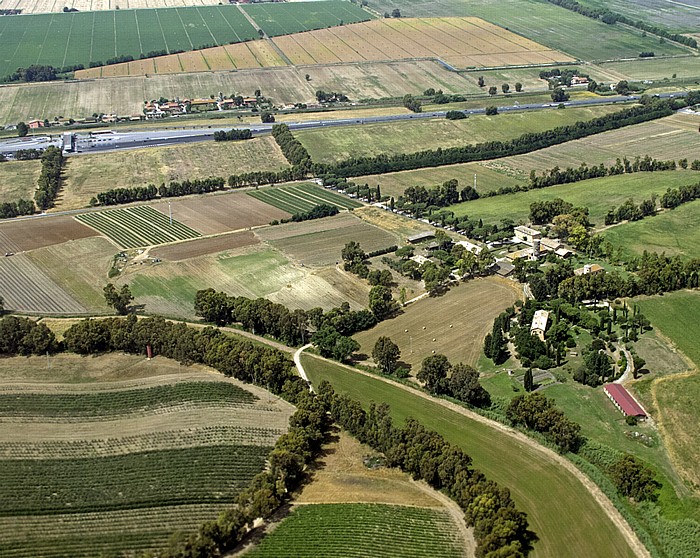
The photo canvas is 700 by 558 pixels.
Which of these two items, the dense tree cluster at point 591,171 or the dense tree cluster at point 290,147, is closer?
the dense tree cluster at point 591,171

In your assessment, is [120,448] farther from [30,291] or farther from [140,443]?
[30,291]

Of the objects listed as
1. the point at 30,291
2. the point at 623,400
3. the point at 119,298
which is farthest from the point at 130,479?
the point at 30,291

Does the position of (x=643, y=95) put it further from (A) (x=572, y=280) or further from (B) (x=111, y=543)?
(B) (x=111, y=543)

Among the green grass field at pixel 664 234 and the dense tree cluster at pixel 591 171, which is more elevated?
the dense tree cluster at pixel 591 171

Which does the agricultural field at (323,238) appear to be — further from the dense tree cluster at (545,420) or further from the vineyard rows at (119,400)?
the dense tree cluster at (545,420)

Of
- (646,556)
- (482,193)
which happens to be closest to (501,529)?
(646,556)

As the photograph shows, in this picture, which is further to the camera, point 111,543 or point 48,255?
point 48,255

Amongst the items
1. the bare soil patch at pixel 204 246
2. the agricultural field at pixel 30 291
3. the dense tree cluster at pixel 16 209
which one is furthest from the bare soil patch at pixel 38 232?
the bare soil patch at pixel 204 246
